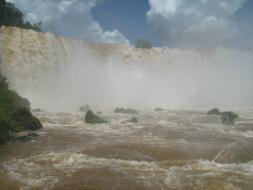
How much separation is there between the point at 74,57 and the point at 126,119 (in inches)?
592

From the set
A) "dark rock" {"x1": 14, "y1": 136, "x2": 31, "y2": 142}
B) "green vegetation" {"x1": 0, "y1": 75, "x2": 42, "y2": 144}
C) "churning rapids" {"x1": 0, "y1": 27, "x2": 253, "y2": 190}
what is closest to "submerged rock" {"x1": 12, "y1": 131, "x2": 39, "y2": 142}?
"dark rock" {"x1": 14, "y1": 136, "x2": 31, "y2": 142}

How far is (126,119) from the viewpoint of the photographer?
22656 mm

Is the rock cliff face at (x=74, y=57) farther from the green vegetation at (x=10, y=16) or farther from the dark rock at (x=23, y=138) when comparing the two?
the dark rock at (x=23, y=138)

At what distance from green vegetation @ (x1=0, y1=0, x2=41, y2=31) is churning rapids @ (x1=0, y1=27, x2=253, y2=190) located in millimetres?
13102

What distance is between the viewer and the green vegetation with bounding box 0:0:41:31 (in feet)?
143

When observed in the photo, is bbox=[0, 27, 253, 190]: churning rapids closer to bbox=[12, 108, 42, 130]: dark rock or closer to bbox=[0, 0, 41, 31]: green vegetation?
bbox=[12, 108, 42, 130]: dark rock

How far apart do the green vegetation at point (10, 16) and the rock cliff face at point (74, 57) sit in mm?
12354

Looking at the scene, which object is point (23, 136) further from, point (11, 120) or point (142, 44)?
point (142, 44)

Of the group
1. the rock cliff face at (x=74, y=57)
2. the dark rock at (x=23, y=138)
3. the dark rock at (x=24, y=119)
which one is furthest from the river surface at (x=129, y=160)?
the rock cliff face at (x=74, y=57)

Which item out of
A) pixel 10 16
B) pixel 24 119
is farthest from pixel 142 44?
pixel 24 119

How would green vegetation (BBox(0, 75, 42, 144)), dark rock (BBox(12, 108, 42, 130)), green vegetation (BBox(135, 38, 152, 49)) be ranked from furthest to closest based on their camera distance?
green vegetation (BBox(135, 38, 152, 49)) → dark rock (BBox(12, 108, 42, 130)) → green vegetation (BBox(0, 75, 42, 144))

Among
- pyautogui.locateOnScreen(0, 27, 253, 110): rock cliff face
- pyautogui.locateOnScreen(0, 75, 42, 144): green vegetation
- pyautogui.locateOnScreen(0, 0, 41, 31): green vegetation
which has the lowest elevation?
pyautogui.locateOnScreen(0, 75, 42, 144): green vegetation

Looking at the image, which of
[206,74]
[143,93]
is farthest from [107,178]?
[206,74]

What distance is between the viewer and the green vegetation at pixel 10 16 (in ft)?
143
